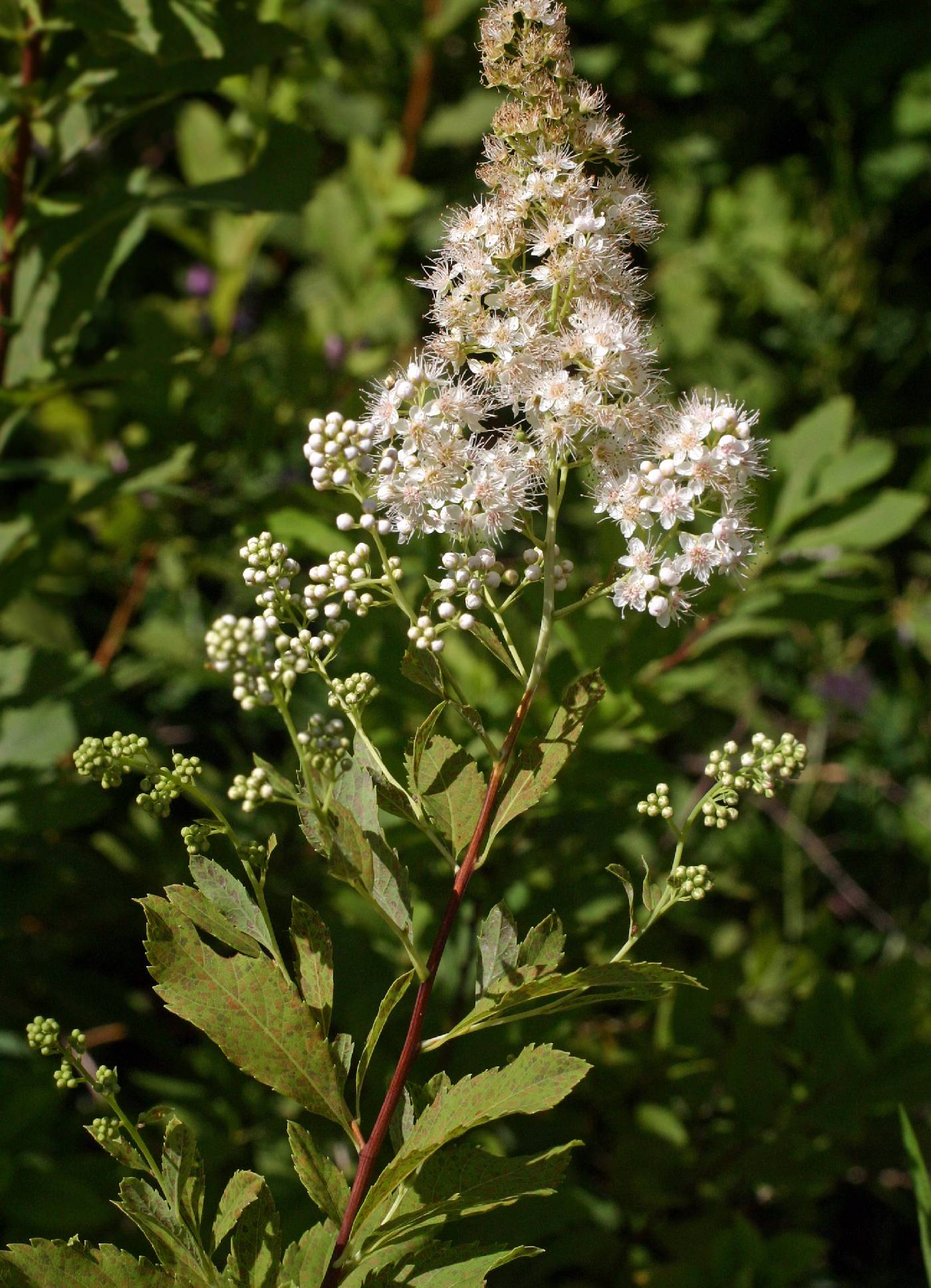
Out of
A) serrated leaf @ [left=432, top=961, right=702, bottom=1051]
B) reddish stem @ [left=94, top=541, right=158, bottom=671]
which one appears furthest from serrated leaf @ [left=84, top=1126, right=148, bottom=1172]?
reddish stem @ [left=94, top=541, right=158, bottom=671]

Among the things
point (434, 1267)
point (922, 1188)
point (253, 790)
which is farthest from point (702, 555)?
point (922, 1188)

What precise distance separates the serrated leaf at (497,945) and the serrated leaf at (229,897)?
17 centimetres

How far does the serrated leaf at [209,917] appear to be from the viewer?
0.90 metres

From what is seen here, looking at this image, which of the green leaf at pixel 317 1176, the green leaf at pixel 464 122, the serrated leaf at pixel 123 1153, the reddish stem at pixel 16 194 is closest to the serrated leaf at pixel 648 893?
the green leaf at pixel 317 1176

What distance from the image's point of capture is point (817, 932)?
6.57 feet

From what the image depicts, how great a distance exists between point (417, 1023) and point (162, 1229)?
0.85 ft

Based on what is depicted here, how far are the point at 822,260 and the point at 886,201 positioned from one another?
259 mm

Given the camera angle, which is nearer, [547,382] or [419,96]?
[547,382]

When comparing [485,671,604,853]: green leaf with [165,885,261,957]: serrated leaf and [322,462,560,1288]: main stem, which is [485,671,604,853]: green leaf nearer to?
[322,462,560,1288]: main stem

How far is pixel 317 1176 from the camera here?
921 mm

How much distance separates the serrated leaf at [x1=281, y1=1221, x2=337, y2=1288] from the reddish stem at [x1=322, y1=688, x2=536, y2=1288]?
7cm

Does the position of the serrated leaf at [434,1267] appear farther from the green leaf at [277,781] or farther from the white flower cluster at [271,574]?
the white flower cluster at [271,574]

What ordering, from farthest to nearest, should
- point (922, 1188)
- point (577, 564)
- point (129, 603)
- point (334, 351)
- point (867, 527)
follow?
point (334, 351), point (129, 603), point (577, 564), point (867, 527), point (922, 1188)

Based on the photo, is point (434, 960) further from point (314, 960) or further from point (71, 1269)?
point (71, 1269)
